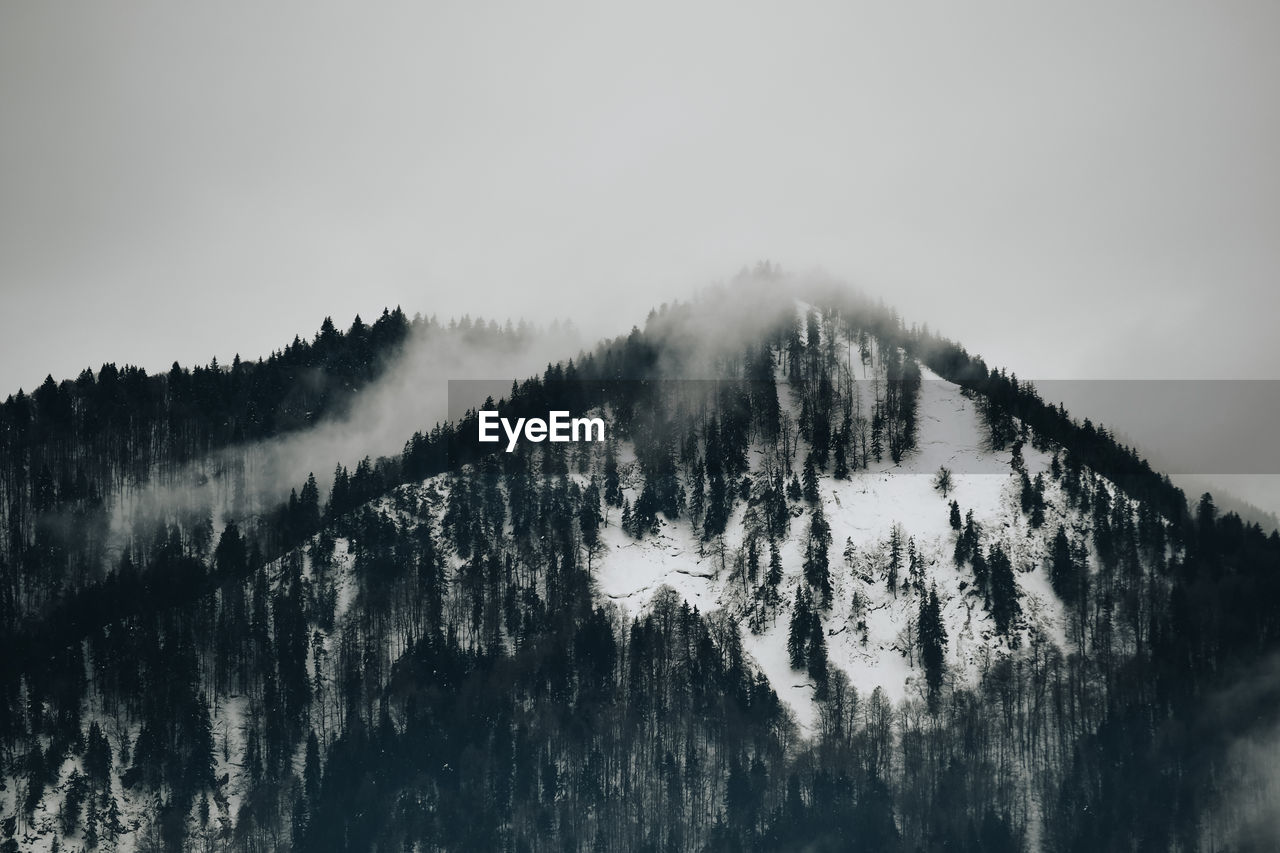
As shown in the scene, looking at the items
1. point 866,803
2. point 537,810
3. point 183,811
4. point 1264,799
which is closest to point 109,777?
point 183,811

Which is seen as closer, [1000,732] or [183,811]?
[183,811]

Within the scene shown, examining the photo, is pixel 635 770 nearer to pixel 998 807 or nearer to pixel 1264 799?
pixel 998 807

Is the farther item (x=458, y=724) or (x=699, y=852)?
A: (x=458, y=724)

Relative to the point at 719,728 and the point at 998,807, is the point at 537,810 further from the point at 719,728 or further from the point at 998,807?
the point at 998,807

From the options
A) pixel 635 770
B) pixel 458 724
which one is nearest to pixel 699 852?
pixel 635 770

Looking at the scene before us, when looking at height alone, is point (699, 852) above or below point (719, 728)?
below

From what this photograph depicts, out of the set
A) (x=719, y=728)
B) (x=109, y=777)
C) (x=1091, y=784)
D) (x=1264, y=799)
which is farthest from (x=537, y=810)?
(x=1264, y=799)

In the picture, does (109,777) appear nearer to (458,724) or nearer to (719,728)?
(458,724)

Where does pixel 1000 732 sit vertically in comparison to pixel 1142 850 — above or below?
above
